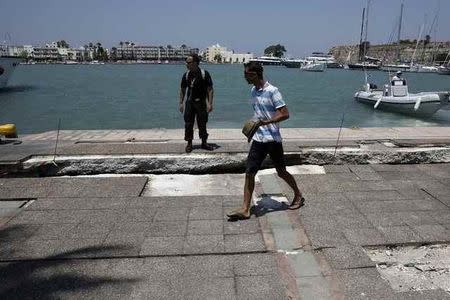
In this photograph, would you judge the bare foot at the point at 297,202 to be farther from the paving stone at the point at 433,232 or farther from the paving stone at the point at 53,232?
the paving stone at the point at 53,232

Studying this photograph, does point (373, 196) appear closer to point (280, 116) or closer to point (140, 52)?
point (280, 116)

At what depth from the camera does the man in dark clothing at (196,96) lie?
663 centimetres

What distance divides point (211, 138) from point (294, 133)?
6.14 feet

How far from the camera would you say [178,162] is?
21.2ft

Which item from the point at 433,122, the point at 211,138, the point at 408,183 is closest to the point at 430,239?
the point at 408,183

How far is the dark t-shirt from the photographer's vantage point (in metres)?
6.62

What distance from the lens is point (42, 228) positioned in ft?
14.6

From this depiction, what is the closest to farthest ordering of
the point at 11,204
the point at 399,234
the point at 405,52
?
the point at 399,234, the point at 11,204, the point at 405,52

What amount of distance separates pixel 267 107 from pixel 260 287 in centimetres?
198

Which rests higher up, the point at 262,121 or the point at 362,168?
the point at 262,121

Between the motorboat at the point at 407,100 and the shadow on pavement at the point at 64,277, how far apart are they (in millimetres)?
23972

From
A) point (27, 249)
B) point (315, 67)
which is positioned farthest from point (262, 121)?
point (315, 67)

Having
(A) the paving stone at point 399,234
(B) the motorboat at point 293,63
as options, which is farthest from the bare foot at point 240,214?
(B) the motorboat at point 293,63

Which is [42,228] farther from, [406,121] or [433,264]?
[406,121]
